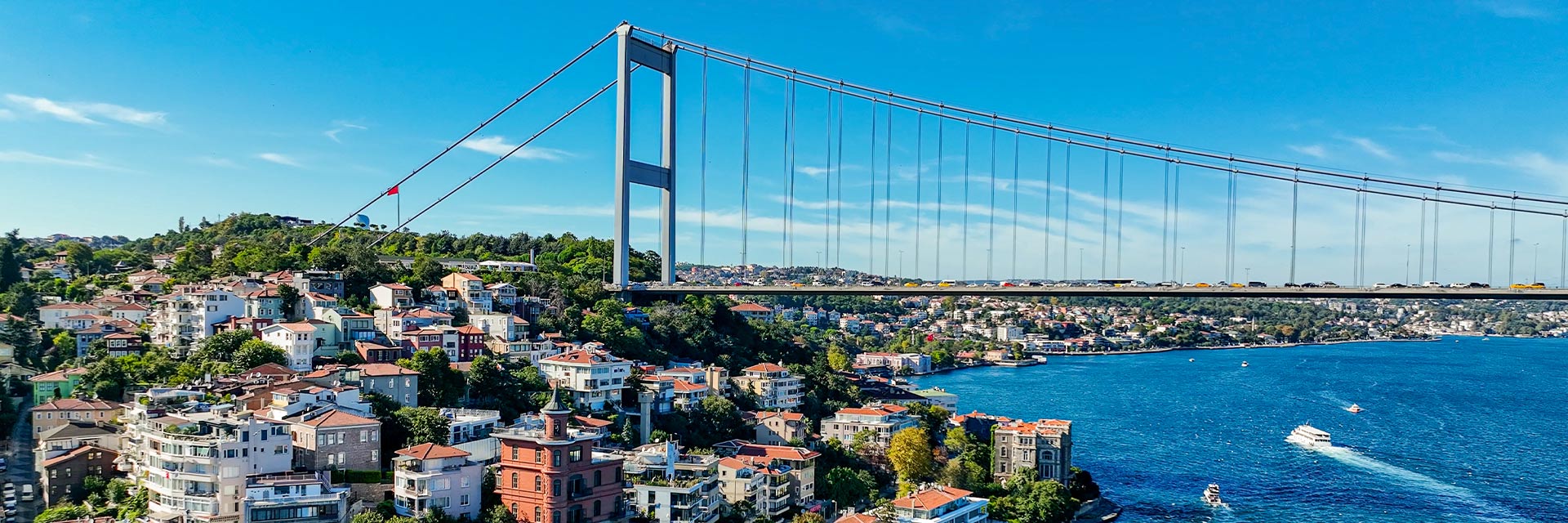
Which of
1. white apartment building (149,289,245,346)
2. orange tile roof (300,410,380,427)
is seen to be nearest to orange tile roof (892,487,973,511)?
orange tile roof (300,410,380,427)

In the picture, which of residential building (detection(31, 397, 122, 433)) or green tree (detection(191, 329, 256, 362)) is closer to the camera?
residential building (detection(31, 397, 122, 433))

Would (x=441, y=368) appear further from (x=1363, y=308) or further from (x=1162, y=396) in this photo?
(x=1363, y=308)

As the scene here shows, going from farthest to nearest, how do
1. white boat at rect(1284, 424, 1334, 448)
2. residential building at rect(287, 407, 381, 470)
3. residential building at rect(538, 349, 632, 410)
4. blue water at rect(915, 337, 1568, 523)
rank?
white boat at rect(1284, 424, 1334, 448)
blue water at rect(915, 337, 1568, 523)
residential building at rect(538, 349, 632, 410)
residential building at rect(287, 407, 381, 470)

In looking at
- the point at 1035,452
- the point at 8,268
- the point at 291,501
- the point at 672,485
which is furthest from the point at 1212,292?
the point at 8,268

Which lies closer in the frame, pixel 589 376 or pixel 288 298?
pixel 589 376

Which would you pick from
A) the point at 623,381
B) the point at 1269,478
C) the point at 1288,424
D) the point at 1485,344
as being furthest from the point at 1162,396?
the point at 1485,344

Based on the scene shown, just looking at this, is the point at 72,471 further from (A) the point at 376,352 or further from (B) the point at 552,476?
(B) the point at 552,476

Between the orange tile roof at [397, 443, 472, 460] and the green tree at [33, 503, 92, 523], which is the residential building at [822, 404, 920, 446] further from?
the green tree at [33, 503, 92, 523]
